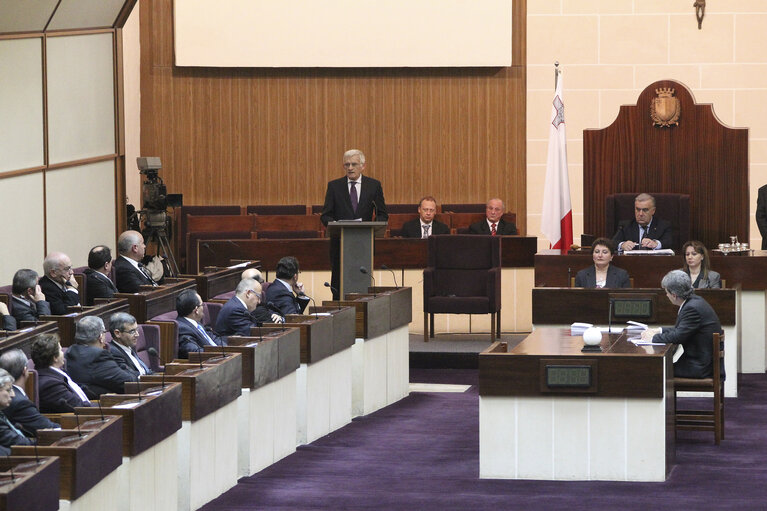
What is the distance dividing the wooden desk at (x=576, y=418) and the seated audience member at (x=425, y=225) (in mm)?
5296

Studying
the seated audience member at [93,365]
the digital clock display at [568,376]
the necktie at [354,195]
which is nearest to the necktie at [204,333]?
the seated audience member at [93,365]

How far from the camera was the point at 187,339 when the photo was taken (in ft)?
24.1

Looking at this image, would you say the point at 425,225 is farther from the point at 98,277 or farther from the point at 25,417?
the point at 25,417

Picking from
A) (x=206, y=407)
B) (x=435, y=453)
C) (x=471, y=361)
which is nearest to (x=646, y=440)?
(x=435, y=453)

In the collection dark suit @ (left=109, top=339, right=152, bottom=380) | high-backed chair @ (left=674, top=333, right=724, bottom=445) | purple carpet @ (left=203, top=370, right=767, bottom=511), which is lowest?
purple carpet @ (left=203, top=370, right=767, bottom=511)

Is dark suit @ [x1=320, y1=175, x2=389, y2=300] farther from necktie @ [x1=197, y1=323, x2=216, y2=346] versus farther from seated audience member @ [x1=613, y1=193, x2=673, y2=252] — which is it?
necktie @ [x1=197, y1=323, x2=216, y2=346]

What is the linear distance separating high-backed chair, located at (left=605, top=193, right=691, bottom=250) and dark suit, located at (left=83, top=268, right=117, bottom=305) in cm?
380

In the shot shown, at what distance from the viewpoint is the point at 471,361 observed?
1009 cm

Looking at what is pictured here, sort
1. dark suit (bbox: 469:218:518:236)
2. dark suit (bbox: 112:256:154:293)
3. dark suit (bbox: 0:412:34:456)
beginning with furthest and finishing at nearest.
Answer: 1. dark suit (bbox: 469:218:518:236)
2. dark suit (bbox: 112:256:154:293)
3. dark suit (bbox: 0:412:34:456)

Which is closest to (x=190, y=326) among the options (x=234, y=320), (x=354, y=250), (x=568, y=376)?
(x=234, y=320)

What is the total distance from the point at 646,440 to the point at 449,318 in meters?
4.94

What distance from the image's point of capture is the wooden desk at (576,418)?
6.28m

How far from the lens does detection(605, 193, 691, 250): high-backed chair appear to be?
34.0ft

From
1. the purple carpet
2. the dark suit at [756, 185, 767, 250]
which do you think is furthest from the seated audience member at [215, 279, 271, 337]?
the dark suit at [756, 185, 767, 250]
